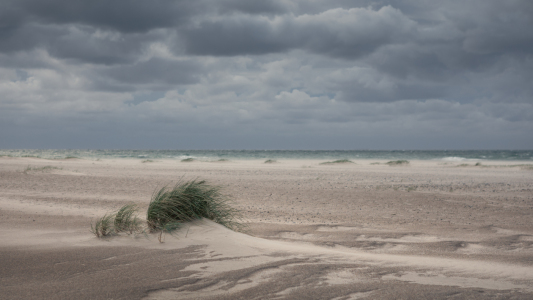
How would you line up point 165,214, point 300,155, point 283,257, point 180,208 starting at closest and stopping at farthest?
1. point 283,257
2. point 165,214
3. point 180,208
4. point 300,155

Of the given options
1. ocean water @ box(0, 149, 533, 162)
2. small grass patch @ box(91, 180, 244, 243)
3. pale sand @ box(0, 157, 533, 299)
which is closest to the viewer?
pale sand @ box(0, 157, 533, 299)

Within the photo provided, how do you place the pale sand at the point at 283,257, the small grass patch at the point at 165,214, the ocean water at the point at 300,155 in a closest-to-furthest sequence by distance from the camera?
the pale sand at the point at 283,257 < the small grass patch at the point at 165,214 < the ocean water at the point at 300,155

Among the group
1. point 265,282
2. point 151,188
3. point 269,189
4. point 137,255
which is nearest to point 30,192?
point 151,188

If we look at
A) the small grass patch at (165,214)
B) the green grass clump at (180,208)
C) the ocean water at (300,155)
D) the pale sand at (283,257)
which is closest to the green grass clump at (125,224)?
the small grass patch at (165,214)

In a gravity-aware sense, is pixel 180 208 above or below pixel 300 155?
below

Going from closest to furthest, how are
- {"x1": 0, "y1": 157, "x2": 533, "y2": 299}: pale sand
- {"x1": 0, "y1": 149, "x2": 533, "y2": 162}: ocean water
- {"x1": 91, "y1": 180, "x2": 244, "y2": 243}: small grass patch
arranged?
{"x1": 0, "y1": 157, "x2": 533, "y2": 299}: pale sand → {"x1": 91, "y1": 180, "x2": 244, "y2": 243}: small grass patch → {"x1": 0, "y1": 149, "x2": 533, "y2": 162}: ocean water

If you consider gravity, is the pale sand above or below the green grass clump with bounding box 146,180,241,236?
below

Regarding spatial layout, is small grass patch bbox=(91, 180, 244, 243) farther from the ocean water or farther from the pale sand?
the ocean water

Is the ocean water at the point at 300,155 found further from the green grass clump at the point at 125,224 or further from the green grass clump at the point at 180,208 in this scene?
the green grass clump at the point at 125,224

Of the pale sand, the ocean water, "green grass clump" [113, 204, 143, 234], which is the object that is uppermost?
the ocean water

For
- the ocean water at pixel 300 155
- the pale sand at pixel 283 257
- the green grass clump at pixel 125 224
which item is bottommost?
the pale sand at pixel 283 257

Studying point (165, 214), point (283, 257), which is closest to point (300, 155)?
point (165, 214)

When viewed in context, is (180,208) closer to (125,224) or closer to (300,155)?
(125,224)

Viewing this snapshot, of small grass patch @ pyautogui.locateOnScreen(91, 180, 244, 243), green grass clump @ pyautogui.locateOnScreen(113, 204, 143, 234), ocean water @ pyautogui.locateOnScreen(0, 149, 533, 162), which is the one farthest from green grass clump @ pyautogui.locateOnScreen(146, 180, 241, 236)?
ocean water @ pyautogui.locateOnScreen(0, 149, 533, 162)
